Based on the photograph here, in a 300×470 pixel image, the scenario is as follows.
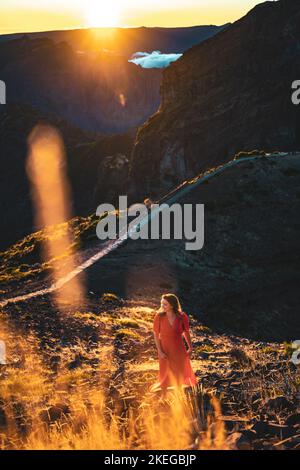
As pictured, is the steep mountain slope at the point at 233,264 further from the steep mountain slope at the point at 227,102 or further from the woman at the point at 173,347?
the steep mountain slope at the point at 227,102

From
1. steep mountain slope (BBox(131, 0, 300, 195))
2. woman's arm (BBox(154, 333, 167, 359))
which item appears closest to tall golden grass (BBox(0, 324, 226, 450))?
woman's arm (BBox(154, 333, 167, 359))

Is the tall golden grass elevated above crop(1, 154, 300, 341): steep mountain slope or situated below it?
below

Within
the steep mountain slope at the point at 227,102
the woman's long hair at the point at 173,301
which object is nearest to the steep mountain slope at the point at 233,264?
the woman's long hair at the point at 173,301

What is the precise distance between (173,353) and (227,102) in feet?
402

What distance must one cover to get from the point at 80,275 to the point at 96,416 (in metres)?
25.6

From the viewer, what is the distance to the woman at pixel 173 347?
547 inches

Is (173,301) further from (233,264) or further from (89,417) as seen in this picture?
(233,264)

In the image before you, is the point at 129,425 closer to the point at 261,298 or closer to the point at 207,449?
the point at 207,449

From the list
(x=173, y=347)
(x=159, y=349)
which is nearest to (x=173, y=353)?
(x=173, y=347)

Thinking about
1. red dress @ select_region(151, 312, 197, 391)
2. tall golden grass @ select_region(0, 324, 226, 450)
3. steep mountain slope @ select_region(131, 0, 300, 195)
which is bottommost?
tall golden grass @ select_region(0, 324, 226, 450)

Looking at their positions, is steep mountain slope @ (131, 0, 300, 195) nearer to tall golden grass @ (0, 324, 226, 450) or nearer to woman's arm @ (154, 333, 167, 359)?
tall golden grass @ (0, 324, 226, 450)

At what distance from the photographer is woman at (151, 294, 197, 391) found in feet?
45.6

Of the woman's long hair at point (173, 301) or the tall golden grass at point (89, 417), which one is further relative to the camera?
the woman's long hair at point (173, 301)

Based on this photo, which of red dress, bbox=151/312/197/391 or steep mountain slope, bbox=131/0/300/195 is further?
steep mountain slope, bbox=131/0/300/195
